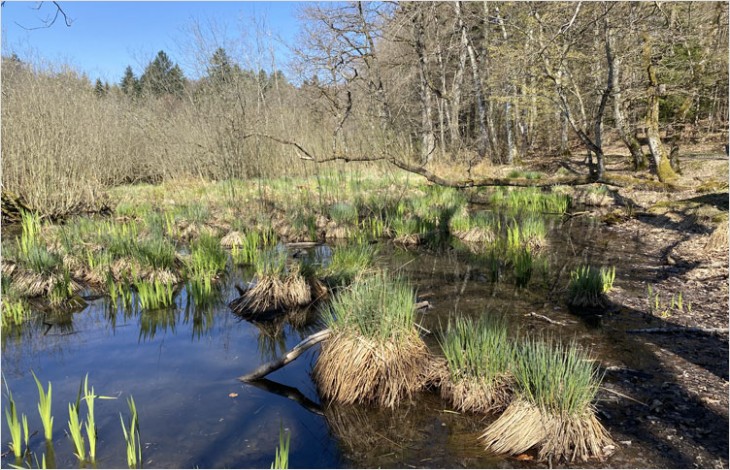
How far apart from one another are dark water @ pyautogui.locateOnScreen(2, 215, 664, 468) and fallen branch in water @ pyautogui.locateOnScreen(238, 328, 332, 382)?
0.35ft

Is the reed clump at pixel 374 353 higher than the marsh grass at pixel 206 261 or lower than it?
lower

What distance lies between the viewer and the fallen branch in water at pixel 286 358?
4293 mm

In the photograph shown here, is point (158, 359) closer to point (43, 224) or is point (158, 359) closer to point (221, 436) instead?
point (221, 436)

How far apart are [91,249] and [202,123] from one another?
3759 millimetres

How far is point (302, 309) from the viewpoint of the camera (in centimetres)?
621

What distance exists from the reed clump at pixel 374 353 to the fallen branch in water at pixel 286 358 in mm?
142

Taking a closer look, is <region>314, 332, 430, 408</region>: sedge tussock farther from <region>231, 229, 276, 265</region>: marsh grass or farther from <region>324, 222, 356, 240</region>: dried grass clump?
<region>324, 222, 356, 240</region>: dried grass clump

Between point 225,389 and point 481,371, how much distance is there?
216 cm

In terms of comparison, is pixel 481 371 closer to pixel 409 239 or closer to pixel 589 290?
pixel 589 290

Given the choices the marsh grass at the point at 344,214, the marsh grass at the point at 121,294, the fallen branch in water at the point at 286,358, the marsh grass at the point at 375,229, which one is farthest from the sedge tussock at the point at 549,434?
the marsh grass at the point at 344,214

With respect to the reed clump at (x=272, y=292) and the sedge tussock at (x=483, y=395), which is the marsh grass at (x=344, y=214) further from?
the sedge tussock at (x=483, y=395)

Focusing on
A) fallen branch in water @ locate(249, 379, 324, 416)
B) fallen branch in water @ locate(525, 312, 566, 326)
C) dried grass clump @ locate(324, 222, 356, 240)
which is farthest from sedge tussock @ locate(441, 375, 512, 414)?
dried grass clump @ locate(324, 222, 356, 240)

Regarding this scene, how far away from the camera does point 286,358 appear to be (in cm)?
428

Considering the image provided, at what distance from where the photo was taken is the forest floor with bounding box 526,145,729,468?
3.26 meters
